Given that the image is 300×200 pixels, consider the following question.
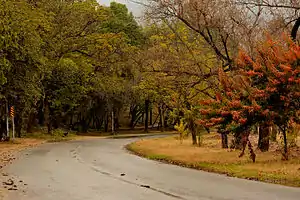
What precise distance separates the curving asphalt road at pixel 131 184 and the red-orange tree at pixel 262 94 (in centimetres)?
259

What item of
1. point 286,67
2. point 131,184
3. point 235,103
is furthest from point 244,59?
point 131,184

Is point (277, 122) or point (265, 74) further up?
point (265, 74)

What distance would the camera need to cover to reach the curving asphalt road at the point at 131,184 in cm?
1082

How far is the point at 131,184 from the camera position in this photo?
12.8m

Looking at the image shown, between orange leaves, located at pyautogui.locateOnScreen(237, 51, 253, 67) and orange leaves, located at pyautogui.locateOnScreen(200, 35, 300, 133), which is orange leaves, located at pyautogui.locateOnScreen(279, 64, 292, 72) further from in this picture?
orange leaves, located at pyautogui.locateOnScreen(237, 51, 253, 67)

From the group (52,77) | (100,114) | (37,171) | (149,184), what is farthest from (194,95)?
(100,114)

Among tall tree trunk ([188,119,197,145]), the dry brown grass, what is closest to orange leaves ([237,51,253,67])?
the dry brown grass

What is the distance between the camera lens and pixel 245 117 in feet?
56.1

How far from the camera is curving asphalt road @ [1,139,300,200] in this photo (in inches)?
426

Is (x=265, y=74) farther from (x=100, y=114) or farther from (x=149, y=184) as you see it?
(x=100, y=114)

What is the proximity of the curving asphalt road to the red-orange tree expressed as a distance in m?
2.59

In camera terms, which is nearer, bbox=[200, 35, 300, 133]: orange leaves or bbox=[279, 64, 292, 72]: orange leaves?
bbox=[279, 64, 292, 72]: orange leaves

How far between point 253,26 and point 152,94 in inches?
1387

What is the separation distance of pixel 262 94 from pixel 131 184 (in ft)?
21.5
